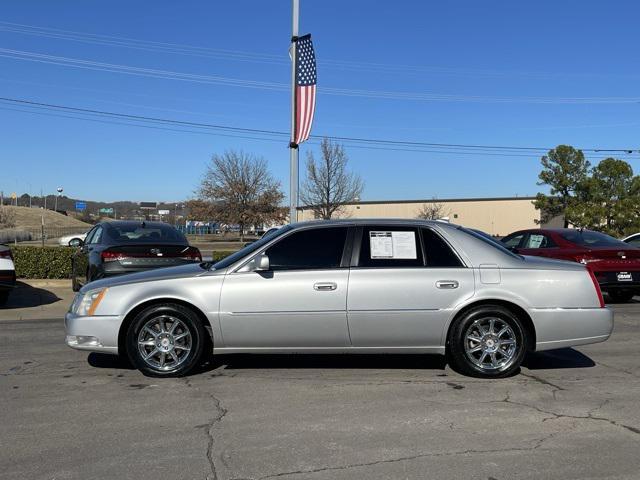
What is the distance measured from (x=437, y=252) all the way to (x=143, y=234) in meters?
6.28

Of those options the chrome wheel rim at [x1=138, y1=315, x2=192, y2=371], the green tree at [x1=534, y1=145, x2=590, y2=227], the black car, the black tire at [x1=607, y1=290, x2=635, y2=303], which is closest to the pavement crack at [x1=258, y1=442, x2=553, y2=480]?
the chrome wheel rim at [x1=138, y1=315, x2=192, y2=371]

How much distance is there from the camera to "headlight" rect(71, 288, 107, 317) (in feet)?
19.2

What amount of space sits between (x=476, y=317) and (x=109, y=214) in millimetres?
136112

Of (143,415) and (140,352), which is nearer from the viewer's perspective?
(143,415)

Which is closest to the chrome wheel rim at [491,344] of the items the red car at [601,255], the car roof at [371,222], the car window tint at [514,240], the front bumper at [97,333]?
the car roof at [371,222]

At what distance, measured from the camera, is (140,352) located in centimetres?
584

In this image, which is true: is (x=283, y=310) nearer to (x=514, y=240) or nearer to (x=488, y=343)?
(x=488, y=343)

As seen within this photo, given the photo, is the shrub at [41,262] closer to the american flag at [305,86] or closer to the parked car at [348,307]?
the american flag at [305,86]

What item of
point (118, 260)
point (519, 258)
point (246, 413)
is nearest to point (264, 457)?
point (246, 413)

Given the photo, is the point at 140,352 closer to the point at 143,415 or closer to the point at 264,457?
the point at 143,415

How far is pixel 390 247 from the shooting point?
6.00 m

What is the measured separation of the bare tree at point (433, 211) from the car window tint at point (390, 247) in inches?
2518

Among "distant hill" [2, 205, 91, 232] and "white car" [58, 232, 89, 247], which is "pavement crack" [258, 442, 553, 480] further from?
"distant hill" [2, 205, 91, 232]

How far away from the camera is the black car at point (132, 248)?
9.56 metres
